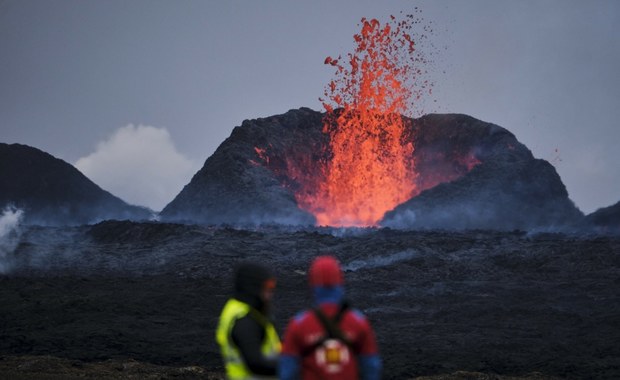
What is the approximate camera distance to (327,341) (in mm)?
4527

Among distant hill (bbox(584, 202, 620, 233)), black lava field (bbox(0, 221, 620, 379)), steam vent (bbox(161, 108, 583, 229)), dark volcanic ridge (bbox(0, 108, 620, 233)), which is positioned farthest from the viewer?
steam vent (bbox(161, 108, 583, 229))

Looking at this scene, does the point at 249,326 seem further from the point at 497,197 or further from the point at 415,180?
the point at 415,180

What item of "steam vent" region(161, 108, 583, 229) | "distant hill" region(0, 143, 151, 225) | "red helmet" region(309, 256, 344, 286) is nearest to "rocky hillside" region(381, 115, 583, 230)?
"steam vent" region(161, 108, 583, 229)

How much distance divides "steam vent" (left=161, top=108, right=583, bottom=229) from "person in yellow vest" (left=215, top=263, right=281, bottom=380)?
52.7 meters

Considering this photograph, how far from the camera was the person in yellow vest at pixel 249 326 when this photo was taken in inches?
183

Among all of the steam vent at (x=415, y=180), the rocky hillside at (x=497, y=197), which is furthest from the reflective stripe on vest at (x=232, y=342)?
the rocky hillside at (x=497, y=197)

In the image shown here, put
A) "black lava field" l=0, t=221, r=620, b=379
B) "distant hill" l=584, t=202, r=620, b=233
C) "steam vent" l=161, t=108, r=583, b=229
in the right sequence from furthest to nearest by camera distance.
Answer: "steam vent" l=161, t=108, r=583, b=229 → "distant hill" l=584, t=202, r=620, b=233 → "black lava field" l=0, t=221, r=620, b=379

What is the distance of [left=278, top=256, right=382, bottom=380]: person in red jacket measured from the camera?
453 centimetres

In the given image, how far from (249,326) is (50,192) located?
250ft

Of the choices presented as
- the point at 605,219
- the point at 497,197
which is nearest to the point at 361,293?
the point at 605,219

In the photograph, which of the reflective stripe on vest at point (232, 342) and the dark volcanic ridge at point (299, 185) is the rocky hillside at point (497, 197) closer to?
the dark volcanic ridge at point (299, 185)

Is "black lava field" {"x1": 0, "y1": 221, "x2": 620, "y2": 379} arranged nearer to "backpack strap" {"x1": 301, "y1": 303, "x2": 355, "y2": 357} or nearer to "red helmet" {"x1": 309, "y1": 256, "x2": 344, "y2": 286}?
"backpack strap" {"x1": 301, "y1": 303, "x2": 355, "y2": 357}

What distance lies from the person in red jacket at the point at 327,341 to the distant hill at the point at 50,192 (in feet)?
237

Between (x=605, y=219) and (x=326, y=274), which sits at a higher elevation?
(x=605, y=219)
